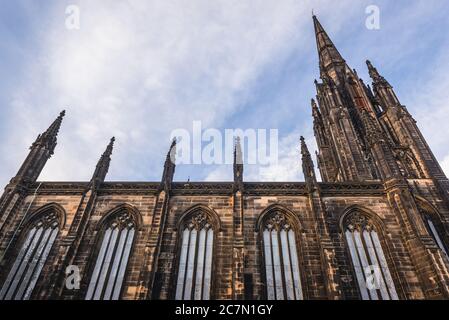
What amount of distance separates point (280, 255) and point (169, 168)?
7733 mm

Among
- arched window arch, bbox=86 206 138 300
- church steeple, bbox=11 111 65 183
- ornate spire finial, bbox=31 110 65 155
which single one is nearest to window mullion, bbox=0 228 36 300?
church steeple, bbox=11 111 65 183

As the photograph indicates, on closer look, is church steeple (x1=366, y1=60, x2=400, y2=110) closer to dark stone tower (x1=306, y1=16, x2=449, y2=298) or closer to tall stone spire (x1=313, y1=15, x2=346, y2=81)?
dark stone tower (x1=306, y1=16, x2=449, y2=298)

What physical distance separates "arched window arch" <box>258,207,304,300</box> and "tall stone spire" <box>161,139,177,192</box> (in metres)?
5.45

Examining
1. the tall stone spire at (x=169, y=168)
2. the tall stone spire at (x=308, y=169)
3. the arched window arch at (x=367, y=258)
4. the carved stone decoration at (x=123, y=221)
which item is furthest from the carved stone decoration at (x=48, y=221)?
the arched window arch at (x=367, y=258)

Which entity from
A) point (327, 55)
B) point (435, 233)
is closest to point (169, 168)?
point (435, 233)

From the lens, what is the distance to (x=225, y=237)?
1488 cm

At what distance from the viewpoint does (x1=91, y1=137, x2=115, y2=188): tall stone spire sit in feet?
55.5

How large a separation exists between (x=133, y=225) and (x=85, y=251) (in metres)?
2.50

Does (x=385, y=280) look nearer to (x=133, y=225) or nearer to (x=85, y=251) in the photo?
(x=133, y=225)

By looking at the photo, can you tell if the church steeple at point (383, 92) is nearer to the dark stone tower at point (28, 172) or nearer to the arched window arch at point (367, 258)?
the arched window arch at point (367, 258)

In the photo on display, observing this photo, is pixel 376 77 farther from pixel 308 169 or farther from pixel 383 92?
pixel 308 169

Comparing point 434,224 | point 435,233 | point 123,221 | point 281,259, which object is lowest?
point 281,259

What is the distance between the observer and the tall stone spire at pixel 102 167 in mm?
16906
